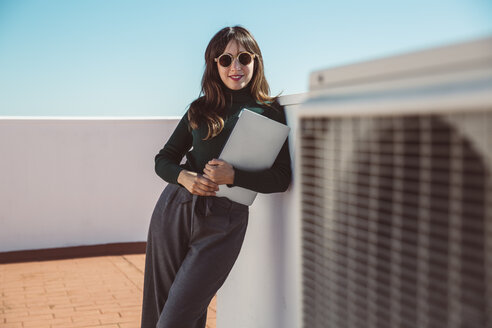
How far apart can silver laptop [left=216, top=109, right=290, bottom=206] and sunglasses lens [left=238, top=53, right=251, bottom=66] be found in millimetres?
341

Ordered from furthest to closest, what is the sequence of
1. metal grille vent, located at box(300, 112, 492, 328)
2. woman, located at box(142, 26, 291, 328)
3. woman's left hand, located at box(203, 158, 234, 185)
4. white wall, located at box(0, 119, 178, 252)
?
1. white wall, located at box(0, 119, 178, 252)
2. woman, located at box(142, 26, 291, 328)
3. woman's left hand, located at box(203, 158, 234, 185)
4. metal grille vent, located at box(300, 112, 492, 328)

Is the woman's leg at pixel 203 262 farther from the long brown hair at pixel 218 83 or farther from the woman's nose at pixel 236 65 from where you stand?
the woman's nose at pixel 236 65

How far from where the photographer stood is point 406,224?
2.53 feet

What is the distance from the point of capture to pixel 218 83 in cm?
242

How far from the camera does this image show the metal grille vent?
684 mm

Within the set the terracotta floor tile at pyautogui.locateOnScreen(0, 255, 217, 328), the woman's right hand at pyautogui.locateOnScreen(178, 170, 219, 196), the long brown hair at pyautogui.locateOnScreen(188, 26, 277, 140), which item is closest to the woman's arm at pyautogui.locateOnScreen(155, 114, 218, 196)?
the woman's right hand at pyautogui.locateOnScreen(178, 170, 219, 196)

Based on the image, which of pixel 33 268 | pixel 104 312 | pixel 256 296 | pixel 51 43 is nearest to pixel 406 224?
pixel 256 296

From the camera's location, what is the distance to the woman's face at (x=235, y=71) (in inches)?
92.4

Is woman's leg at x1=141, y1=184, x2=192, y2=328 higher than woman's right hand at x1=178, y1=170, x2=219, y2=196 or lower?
lower

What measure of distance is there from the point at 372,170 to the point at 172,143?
68.7 inches

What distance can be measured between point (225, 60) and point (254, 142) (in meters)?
0.47

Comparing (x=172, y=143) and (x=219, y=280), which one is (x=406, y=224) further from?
(x=172, y=143)

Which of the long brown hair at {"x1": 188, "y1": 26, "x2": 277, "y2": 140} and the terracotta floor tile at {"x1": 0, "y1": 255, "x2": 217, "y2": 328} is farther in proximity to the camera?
the terracotta floor tile at {"x1": 0, "y1": 255, "x2": 217, "y2": 328}

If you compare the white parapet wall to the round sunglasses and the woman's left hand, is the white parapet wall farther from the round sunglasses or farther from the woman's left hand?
the woman's left hand
